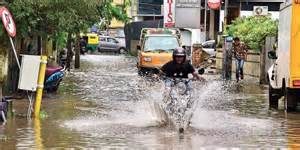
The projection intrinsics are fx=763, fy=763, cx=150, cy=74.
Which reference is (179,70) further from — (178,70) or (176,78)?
(176,78)

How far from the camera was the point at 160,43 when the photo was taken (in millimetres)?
30547

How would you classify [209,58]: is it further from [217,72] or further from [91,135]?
[91,135]

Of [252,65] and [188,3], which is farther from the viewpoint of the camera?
[188,3]

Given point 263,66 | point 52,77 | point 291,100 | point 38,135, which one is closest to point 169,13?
point 263,66

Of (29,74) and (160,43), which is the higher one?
(29,74)

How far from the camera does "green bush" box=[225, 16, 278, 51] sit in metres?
28.9

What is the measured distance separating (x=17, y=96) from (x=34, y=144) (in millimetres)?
7395

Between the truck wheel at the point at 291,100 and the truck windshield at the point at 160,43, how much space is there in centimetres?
1287

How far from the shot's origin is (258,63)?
28953mm

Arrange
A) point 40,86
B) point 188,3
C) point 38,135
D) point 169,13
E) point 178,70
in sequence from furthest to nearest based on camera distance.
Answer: point 169,13, point 188,3, point 40,86, point 178,70, point 38,135

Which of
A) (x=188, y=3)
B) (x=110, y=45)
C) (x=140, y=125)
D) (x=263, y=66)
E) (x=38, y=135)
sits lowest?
(x=110, y=45)

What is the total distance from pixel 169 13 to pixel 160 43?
486 centimetres

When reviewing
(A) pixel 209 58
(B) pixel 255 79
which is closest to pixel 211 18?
(A) pixel 209 58

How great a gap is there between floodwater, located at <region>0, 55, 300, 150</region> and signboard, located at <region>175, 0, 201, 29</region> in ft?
38.2
